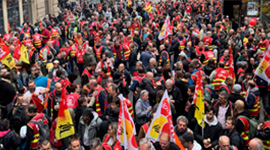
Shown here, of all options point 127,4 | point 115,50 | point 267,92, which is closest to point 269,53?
point 267,92

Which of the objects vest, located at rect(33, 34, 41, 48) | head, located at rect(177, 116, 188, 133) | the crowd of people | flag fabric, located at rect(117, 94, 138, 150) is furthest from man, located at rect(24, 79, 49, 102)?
vest, located at rect(33, 34, 41, 48)

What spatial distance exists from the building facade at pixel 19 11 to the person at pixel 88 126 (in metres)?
14.0

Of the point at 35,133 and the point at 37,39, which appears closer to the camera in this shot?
the point at 35,133

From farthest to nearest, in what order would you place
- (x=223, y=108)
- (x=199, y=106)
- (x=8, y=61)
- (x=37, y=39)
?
(x=37, y=39) < (x=8, y=61) < (x=223, y=108) < (x=199, y=106)

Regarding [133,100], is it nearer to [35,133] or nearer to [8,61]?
[35,133]

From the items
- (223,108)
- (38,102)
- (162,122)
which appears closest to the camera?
(162,122)

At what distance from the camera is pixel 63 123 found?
6.70 metres

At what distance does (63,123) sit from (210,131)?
2.40m

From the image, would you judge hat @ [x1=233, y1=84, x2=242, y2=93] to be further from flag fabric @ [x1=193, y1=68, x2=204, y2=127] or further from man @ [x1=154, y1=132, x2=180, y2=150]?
man @ [x1=154, y1=132, x2=180, y2=150]

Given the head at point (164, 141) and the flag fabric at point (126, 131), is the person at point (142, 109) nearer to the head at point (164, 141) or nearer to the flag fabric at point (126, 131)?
the flag fabric at point (126, 131)

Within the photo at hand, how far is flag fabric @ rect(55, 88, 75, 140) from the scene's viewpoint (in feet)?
21.8

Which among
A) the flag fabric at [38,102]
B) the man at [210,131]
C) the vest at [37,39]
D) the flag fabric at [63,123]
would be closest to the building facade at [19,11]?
the vest at [37,39]

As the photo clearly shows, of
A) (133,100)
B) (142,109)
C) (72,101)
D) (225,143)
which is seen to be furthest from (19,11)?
(225,143)

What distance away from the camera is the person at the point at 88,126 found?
6.88m
